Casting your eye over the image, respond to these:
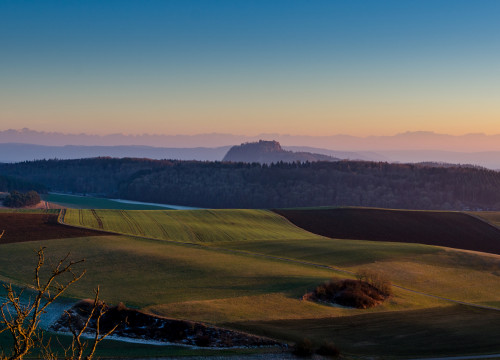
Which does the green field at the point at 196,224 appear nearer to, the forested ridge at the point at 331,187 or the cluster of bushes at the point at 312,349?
the cluster of bushes at the point at 312,349

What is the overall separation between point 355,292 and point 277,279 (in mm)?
7729

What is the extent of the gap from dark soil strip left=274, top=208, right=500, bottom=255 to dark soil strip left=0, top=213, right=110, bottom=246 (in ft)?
127

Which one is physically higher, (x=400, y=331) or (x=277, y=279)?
(x=277, y=279)

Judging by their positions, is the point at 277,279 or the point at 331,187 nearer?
the point at 277,279

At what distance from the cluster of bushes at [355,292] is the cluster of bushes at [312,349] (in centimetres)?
1185

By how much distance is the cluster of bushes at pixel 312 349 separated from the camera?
2673 centimetres

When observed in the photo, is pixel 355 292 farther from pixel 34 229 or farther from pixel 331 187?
pixel 331 187

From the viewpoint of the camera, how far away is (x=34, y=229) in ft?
217

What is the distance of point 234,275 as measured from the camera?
46312mm

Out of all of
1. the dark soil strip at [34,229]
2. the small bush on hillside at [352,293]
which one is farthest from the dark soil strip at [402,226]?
the dark soil strip at [34,229]

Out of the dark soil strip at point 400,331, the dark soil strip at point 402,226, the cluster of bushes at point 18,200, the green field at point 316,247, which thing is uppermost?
the dark soil strip at point 402,226

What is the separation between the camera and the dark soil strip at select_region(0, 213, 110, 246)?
202 ft

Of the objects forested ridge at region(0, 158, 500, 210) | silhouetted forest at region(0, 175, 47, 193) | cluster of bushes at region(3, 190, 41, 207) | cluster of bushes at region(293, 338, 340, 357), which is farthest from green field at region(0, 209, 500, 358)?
silhouetted forest at region(0, 175, 47, 193)

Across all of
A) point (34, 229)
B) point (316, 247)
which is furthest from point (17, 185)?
point (316, 247)
